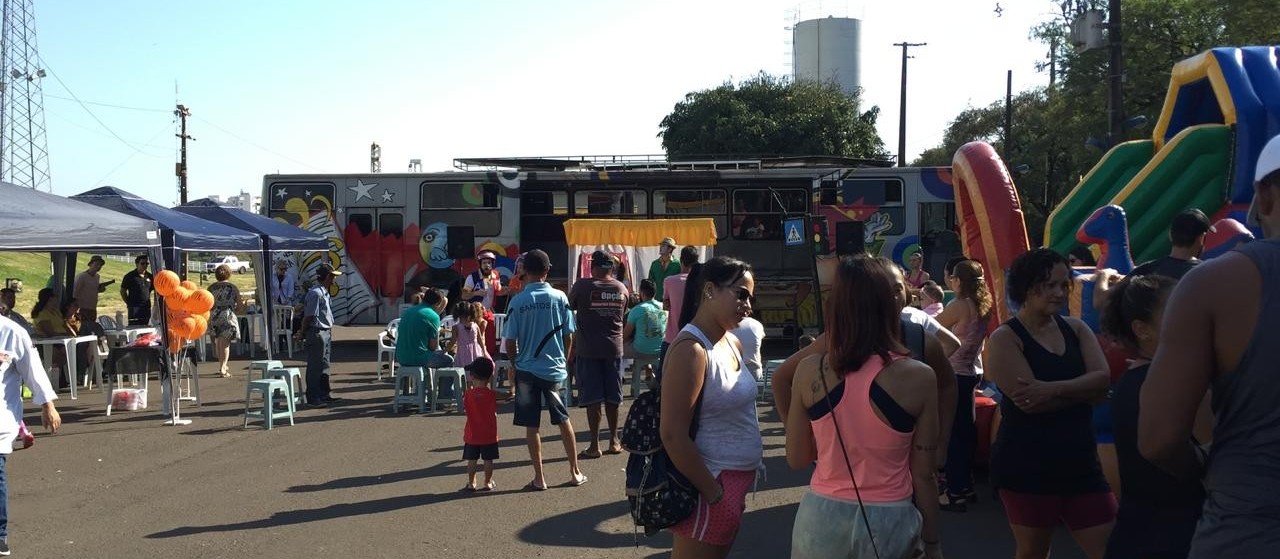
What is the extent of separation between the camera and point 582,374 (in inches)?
376

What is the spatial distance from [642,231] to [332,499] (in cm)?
1084

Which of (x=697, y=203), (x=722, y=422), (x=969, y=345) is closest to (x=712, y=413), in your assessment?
(x=722, y=422)

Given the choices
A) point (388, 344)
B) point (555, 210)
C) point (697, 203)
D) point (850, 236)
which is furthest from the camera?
point (555, 210)

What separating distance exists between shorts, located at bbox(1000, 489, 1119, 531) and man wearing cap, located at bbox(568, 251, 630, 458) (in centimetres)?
529

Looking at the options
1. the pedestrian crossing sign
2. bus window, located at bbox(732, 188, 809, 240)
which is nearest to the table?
the pedestrian crossing sign

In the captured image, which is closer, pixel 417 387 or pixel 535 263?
pixel 535 263

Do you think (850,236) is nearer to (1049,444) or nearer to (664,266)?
(664,266)

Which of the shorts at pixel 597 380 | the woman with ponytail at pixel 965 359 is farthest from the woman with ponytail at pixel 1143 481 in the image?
the shorts at pixel 597 380

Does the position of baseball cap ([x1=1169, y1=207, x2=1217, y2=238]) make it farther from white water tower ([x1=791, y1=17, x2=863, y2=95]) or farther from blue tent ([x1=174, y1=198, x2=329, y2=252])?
white water tower ([x1=791, y1=17, x2=863, y2=95])

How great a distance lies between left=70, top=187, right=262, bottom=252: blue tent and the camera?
1343 centimetres

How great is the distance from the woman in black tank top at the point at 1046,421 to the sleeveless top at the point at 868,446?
1.10m

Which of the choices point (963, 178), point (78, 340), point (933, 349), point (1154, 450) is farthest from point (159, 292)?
point (1154, 450)

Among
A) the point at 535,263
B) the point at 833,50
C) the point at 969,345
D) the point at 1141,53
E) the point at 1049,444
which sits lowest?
the point at 1049,444

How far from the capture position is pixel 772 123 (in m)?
48.3
